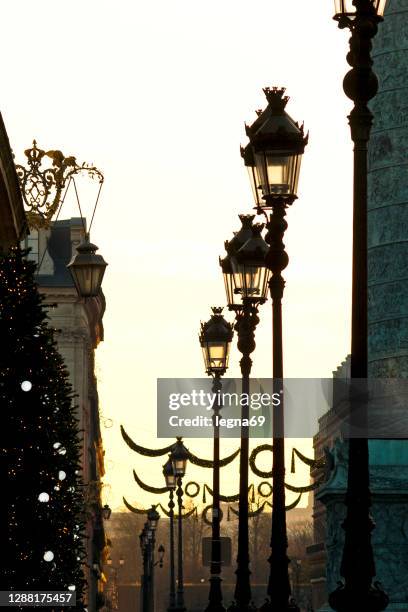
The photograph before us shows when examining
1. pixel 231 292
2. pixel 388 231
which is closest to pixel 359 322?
pixel 231 292

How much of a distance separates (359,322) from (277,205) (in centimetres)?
401

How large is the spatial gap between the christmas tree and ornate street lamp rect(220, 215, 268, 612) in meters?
2.29

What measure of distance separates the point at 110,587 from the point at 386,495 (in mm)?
112651

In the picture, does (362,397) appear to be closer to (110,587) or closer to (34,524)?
(34,524)

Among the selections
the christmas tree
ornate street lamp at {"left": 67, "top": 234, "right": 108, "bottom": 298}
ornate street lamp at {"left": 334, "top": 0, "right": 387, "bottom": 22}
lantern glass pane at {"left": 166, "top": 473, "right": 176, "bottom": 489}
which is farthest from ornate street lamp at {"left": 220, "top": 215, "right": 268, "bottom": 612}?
lantern glass pane at {"left": 166, "top": 473, "right": 176, "bottom": 489}

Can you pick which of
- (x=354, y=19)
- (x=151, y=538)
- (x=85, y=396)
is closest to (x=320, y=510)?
(x=85, y=396)

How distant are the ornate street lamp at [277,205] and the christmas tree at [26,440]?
2534 mm

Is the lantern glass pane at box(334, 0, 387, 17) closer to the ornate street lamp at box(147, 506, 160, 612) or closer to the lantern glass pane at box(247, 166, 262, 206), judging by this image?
the lantern glass pane at box(247, 166, 262, 206)

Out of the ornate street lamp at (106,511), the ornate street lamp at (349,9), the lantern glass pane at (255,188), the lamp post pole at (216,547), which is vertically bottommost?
the lamp post pole at (216,547)

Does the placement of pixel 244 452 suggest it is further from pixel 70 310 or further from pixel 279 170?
pixel 70 310

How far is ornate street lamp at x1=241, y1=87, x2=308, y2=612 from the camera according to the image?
17.0 metres

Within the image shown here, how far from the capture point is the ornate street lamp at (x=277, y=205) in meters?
17.0

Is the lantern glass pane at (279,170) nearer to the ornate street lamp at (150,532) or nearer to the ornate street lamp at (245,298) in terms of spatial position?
the ornate street lamp at (245,298)

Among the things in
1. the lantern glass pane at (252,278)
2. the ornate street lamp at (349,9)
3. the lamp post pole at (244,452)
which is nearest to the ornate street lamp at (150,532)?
the lamp post pole at (244,452)
